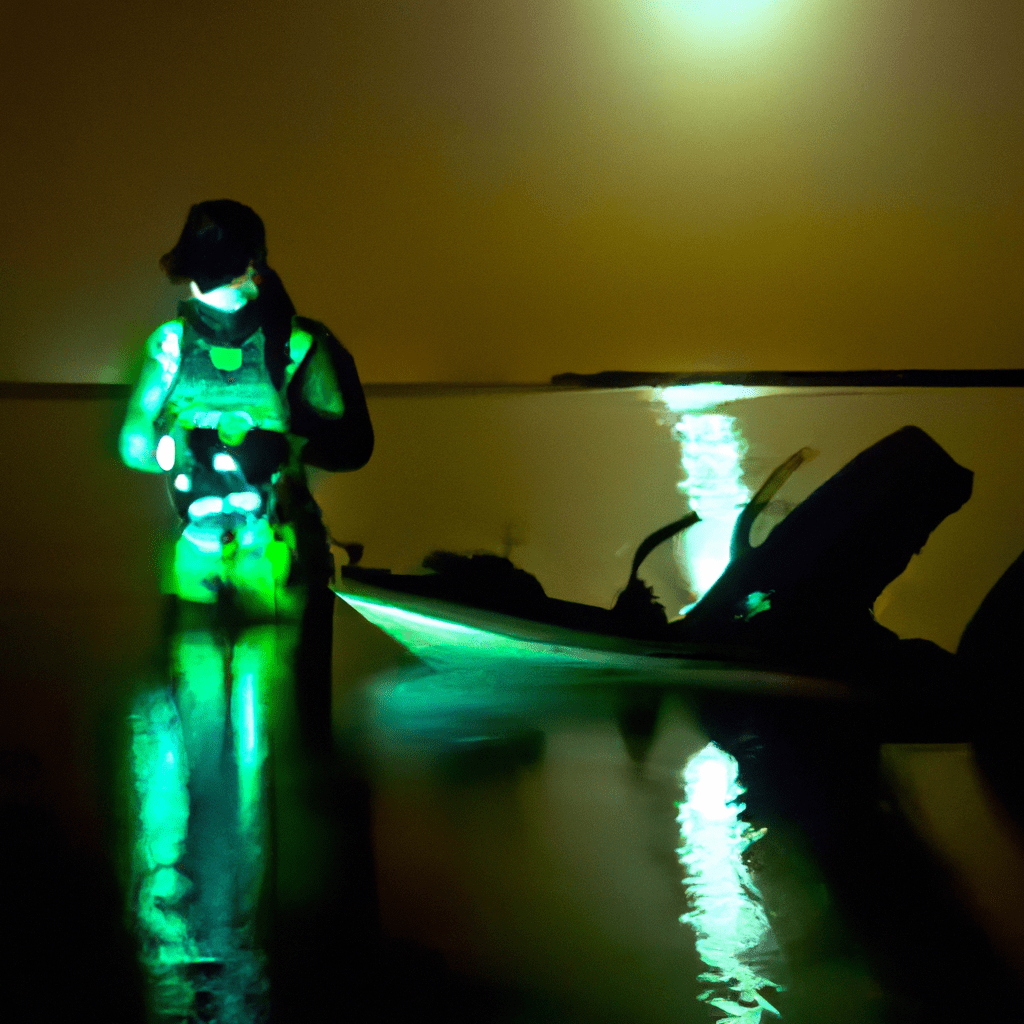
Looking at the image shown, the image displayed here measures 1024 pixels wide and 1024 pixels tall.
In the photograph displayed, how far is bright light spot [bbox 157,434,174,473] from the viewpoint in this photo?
99 cm

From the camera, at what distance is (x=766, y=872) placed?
0.50 metres

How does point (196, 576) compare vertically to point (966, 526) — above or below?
below

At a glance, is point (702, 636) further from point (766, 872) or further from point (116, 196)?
point (116, 196)

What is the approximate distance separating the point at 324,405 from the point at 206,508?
0.17 m

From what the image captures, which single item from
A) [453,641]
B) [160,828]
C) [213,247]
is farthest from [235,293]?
[160,828]

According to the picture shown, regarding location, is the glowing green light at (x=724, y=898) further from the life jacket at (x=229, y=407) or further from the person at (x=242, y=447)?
the life jacket at (x=229, y=407)

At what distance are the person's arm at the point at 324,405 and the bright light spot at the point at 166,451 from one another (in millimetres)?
130

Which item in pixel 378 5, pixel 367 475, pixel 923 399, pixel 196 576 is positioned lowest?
pixel 196 576

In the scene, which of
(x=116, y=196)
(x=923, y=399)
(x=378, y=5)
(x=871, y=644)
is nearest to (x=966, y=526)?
(x=871, y=644)

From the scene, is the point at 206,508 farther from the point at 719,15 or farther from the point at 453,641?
the point at 719,15

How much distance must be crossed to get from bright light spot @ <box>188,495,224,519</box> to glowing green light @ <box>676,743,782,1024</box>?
57 cm

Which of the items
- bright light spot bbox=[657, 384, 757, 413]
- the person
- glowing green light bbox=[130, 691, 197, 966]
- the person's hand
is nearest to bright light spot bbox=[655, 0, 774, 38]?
bright light spot bbox=[657, 384, 757, 413]

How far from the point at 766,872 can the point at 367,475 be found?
54.7 inches

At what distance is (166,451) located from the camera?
3.24 ft
